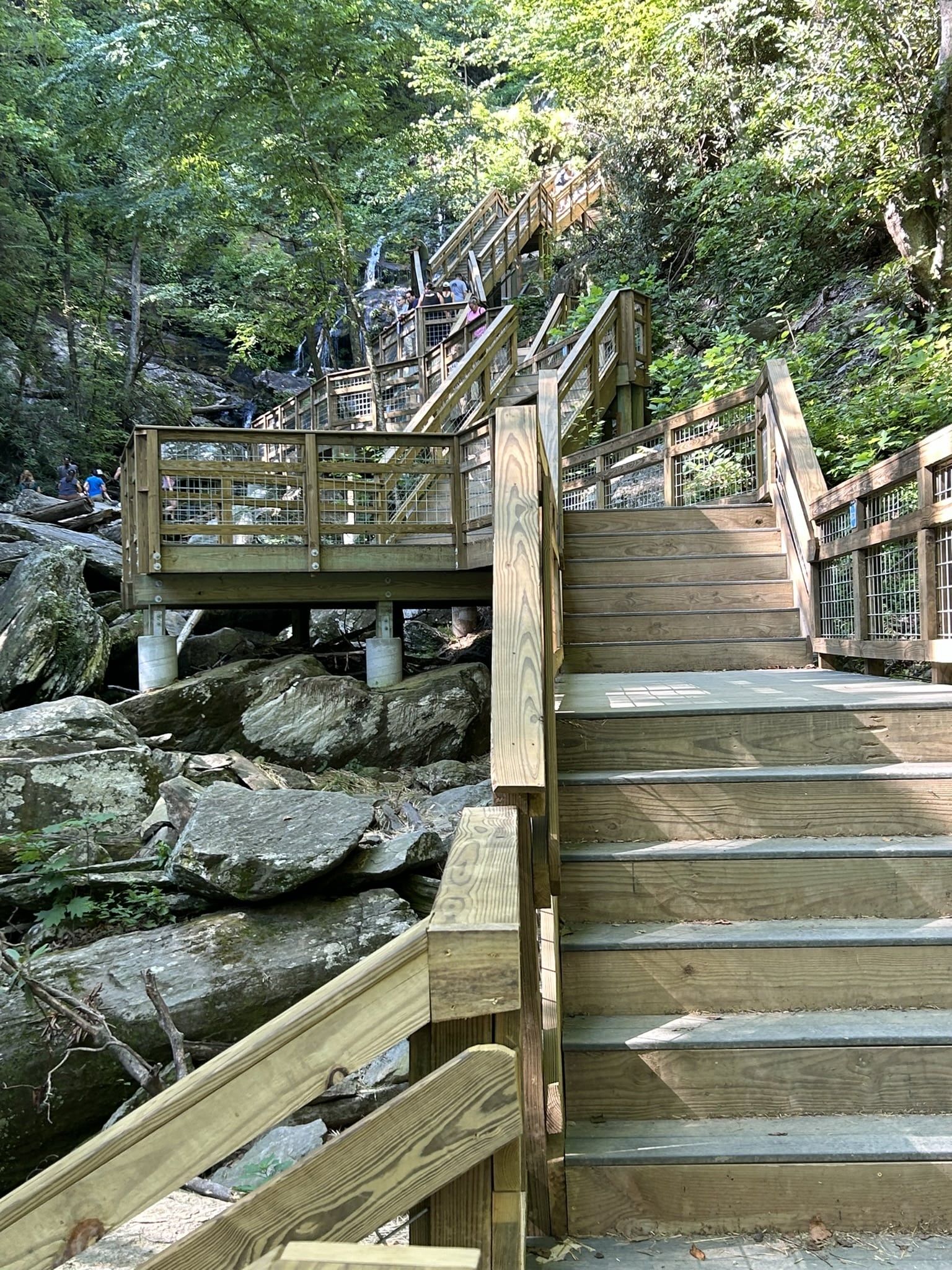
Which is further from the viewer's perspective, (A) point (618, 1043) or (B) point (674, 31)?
(B) point (674, 31)

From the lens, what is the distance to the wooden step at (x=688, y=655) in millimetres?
4328

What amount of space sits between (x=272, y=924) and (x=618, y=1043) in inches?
114

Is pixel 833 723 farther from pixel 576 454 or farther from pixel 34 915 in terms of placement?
pixel 576 454

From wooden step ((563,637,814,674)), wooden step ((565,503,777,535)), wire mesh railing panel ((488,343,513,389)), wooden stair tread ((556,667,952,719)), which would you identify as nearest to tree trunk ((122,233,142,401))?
wire mesh railing panel ((488,343,513,389))

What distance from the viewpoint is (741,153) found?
11016mm

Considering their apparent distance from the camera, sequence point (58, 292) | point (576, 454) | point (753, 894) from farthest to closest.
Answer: point (58, 292) < point (576, 454) < point (753, 894)

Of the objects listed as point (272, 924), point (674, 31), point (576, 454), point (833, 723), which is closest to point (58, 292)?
point (674, 31)

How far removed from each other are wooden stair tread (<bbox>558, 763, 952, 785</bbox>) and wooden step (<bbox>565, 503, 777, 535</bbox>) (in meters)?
2.91

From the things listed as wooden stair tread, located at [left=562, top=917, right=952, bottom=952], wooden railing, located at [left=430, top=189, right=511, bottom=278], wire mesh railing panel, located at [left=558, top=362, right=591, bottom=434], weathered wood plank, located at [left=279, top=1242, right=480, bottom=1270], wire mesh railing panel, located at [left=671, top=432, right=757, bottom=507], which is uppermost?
wooden railing, located at [left=430, top=189, right=511, bottom=278]

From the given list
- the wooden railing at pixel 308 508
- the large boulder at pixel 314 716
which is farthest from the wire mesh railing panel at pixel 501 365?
the large boulder at pixel 314 716

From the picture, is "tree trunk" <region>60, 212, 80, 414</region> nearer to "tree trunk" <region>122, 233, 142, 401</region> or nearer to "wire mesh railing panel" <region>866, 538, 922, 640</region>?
"tree trunk" <region>122, 233, 142, 401</region>

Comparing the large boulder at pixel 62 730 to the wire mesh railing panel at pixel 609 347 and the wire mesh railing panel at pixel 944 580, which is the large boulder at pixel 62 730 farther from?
the wire mesh railing panel at pixel 609 347

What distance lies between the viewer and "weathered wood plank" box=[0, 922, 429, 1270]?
1.00 m

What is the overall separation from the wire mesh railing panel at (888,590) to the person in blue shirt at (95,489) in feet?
48.6
